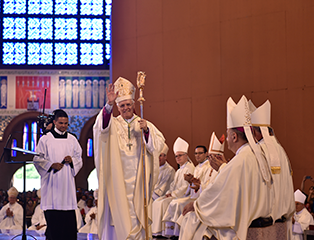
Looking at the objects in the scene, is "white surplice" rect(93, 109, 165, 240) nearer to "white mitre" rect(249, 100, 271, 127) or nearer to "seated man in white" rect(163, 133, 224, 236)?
"white mitre" rect(249, 100, 271, 127)

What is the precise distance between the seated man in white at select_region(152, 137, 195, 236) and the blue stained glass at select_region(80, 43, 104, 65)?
11794 millimetres

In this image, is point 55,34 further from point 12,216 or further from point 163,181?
point 163,181

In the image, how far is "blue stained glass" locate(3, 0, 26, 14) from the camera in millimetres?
19453

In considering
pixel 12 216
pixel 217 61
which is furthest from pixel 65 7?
pixel 217 61

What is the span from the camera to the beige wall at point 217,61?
778cm

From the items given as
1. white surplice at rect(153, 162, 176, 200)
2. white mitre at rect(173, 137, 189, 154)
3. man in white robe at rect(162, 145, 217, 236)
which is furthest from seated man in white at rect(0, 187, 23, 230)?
white mitre at rect(173, 137, 189, 154)

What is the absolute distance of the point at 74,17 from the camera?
19516 mm

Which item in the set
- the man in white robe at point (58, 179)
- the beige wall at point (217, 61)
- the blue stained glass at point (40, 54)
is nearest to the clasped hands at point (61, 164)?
the man in white robe at point (58, 179)

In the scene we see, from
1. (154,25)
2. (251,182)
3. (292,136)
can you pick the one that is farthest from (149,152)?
(154,25)

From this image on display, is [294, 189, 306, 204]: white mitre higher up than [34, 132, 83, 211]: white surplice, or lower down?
lower down

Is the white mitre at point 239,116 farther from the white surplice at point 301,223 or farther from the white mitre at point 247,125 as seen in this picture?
the white surplice at point 301,223

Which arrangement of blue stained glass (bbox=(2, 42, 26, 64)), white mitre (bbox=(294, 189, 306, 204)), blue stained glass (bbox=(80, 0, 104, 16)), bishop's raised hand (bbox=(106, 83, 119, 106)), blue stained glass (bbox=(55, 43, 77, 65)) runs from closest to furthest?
bishop's raised hand (bbox=(106, 83, 119, 106)) → white mitre (bbox=(294, 189, 306, 204)) → blue stained glass (bbox=(2, 42, 26, 64)) → blue stained glass (bbox=(55, 43, 77, 65)) → blue stained glass (bbox=(80, 0, 104, 16))

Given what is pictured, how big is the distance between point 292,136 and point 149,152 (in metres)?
3.84

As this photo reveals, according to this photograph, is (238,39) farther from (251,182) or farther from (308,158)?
(251,182)
